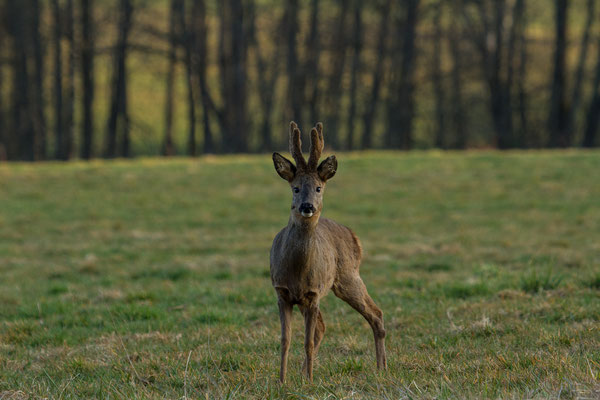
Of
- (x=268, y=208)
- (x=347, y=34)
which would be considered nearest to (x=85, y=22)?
(x=268, y=208)

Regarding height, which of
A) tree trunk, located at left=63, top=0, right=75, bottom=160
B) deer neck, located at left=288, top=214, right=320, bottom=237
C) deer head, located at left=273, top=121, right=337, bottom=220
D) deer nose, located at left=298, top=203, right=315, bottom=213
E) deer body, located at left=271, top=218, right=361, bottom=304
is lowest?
deer body, located at left=271, top=218, right=361, bottom=304

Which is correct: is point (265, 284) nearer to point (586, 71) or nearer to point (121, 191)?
point (121, 191)

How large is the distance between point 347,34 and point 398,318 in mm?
37026

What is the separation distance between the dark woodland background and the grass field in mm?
11537

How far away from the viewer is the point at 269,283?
9.64 m

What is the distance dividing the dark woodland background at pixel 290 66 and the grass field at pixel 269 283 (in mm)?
11537

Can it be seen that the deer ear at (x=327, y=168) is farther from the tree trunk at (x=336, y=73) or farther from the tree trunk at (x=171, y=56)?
the tree trunk at (x=336, y=73)

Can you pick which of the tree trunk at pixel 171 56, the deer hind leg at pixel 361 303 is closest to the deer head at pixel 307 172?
the deer hind leg at pixel 361 303

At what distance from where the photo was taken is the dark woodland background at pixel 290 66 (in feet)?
105

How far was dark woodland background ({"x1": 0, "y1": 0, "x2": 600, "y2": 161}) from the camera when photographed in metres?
32.1

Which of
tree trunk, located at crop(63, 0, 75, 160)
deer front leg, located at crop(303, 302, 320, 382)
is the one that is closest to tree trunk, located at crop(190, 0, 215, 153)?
tree trunk, located at crop(63, 0, 75, 160)

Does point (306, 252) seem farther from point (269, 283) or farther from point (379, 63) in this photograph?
point (379, 63)

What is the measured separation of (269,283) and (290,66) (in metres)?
28.6

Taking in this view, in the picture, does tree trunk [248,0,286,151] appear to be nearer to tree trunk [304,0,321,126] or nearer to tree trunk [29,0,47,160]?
tree trunk [304,0,321,126]
